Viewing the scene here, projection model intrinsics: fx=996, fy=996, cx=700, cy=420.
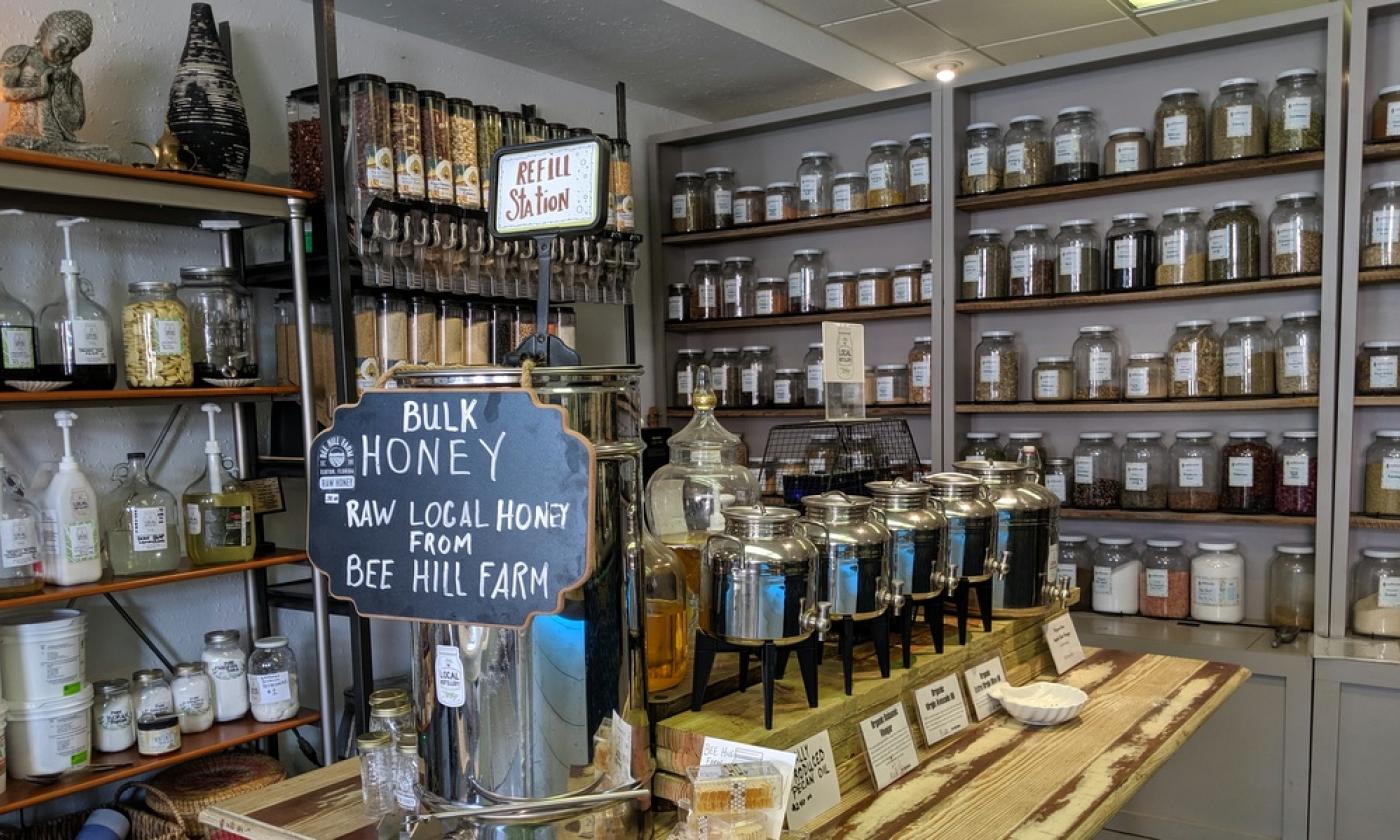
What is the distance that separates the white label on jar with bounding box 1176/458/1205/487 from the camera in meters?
2.93

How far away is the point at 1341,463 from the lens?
8.75 ft

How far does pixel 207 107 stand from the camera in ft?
7.42

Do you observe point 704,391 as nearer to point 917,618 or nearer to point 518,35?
point 917,618

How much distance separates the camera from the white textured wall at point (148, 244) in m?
2.23

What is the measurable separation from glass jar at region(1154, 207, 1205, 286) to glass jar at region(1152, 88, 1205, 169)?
15 centimetres

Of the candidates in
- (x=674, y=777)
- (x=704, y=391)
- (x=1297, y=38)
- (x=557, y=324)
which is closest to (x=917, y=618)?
(x=704, y=391)

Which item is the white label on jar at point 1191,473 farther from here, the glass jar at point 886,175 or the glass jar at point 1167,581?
the glass jar at point 886,175

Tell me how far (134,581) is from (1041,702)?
1.76 m

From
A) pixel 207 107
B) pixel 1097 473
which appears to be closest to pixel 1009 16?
pixel 1097 473

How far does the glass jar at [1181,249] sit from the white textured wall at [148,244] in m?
2.20

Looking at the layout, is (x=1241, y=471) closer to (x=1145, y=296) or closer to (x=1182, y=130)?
(x=1145, y=296)

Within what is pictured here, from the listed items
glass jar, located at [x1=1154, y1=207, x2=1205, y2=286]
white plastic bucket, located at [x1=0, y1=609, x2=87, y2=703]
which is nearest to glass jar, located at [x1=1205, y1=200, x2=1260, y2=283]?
glass jar, located at [x1=1154, y1=207, x2=1205, y2=286]

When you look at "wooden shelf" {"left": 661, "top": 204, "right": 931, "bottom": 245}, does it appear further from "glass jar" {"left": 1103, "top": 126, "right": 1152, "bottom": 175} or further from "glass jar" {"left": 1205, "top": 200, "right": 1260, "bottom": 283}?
"glass jar" {"left": 1205, "top": 200, "right": 1260, "bottom": 283}

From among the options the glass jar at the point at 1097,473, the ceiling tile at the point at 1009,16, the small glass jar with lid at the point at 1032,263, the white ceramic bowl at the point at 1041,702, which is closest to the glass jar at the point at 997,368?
the small glass jar with lid at the point at 1032,263
